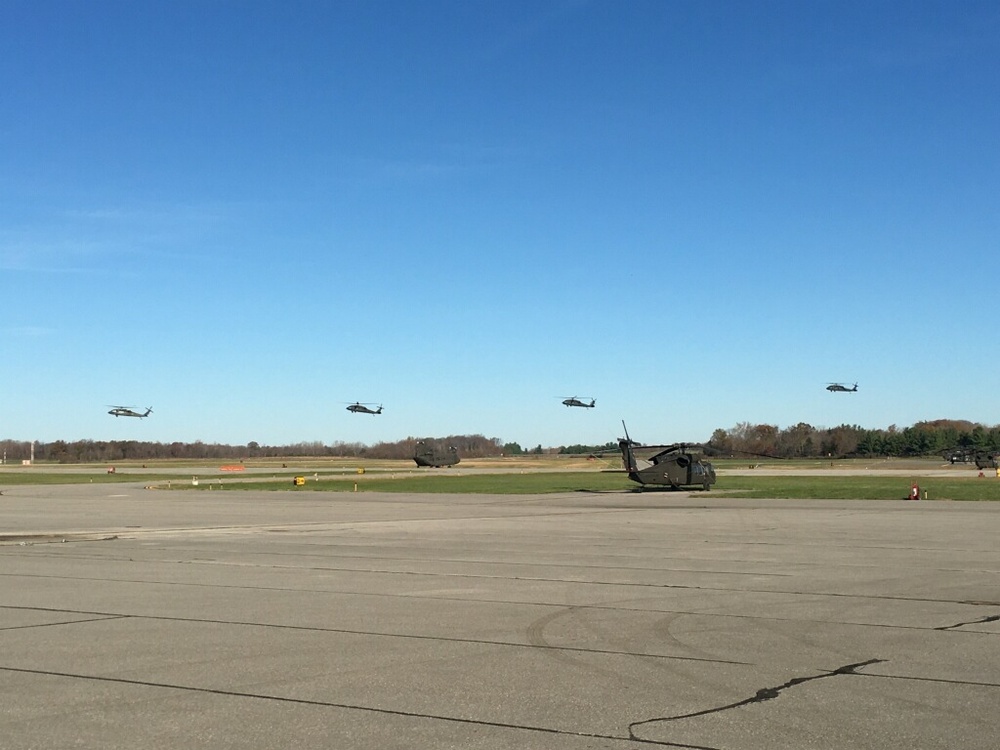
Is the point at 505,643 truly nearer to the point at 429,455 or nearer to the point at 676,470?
the point at 676,470

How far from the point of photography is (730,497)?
44.9 meters

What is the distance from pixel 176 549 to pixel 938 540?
17.0 metres

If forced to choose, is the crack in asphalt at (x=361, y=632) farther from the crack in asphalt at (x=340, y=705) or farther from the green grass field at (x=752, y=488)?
the green grass field at (x=752, y=488)

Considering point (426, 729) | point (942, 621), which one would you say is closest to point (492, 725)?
point (426, 729)

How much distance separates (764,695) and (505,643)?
3.21m

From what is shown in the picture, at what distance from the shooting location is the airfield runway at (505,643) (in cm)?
756

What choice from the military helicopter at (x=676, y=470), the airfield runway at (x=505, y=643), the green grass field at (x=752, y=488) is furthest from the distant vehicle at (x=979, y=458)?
the airfield runway at (x=505, y=643)

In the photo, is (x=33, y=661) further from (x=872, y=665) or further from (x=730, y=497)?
(x=730, y=497)

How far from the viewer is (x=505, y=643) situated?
1086cm

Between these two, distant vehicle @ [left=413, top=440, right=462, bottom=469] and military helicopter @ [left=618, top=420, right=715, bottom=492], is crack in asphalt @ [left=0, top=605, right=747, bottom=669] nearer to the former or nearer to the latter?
military helicopter @ [left=618, top=420, right=715, bottom=492]

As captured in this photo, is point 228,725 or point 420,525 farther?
point 420,525

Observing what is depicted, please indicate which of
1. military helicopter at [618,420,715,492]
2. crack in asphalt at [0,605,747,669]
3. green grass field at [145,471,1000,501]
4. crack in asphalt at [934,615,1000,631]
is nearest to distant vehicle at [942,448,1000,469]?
green grass field at [145,471,1000,501]

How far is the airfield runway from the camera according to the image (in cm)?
756

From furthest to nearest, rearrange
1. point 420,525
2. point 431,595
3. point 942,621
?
point 420,525
point 431,595
point 942,621
